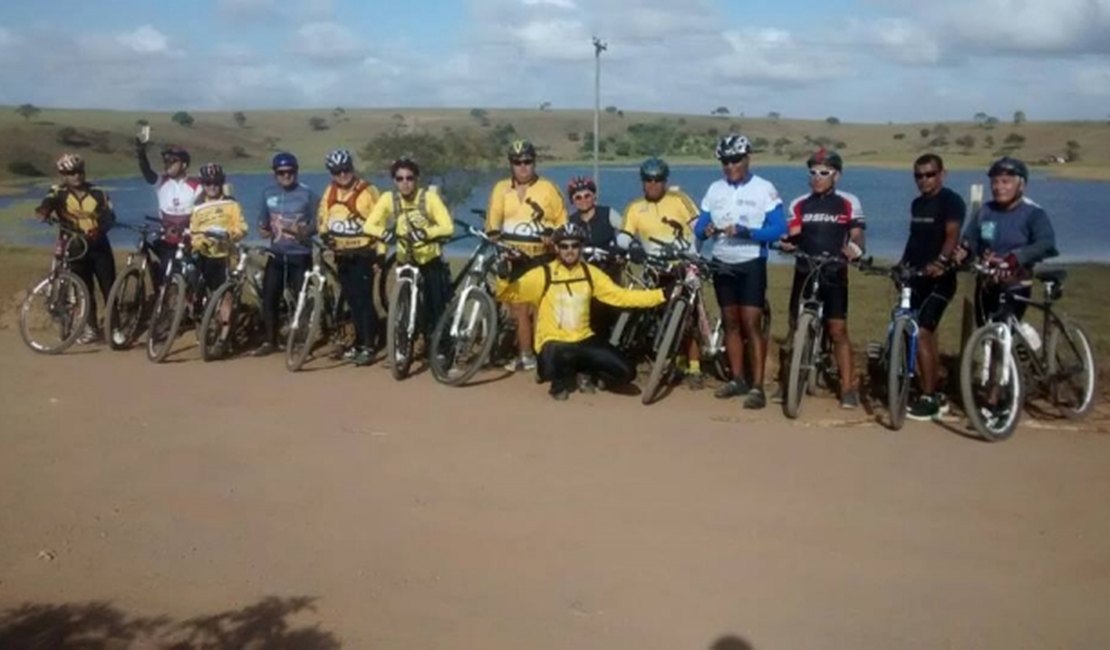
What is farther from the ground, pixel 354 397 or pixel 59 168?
pixel 59 168

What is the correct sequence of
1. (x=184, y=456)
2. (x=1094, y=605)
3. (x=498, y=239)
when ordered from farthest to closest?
(x=498, y=239) < (x=184, y=456) < (x=1094, y=605)

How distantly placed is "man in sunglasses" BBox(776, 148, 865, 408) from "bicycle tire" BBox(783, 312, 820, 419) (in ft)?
0.79

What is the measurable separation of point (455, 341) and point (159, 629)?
4.67m

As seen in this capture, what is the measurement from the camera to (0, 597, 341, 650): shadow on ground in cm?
449

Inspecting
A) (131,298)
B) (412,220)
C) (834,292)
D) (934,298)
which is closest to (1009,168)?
(934,298)

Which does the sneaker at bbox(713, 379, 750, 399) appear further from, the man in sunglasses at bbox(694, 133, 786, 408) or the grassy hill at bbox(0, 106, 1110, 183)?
the grassy hill at bbox(0, 106, 1110, 183)

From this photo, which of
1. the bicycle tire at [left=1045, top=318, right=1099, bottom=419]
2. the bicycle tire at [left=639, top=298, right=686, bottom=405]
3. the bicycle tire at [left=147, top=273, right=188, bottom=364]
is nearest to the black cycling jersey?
the bicycle tire at [left=1045, top=318, right=1099, bottom=419]

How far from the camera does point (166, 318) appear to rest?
→ 1001 centimetres

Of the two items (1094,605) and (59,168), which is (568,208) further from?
(1094,605)

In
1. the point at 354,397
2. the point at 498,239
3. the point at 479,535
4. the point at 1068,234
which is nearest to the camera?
the point at 479,535

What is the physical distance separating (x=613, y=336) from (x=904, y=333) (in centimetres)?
237

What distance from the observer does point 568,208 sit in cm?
1009

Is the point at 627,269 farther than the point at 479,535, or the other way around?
the point at 627,269

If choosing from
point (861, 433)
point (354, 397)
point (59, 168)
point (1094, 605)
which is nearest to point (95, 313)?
point (59, 168)
